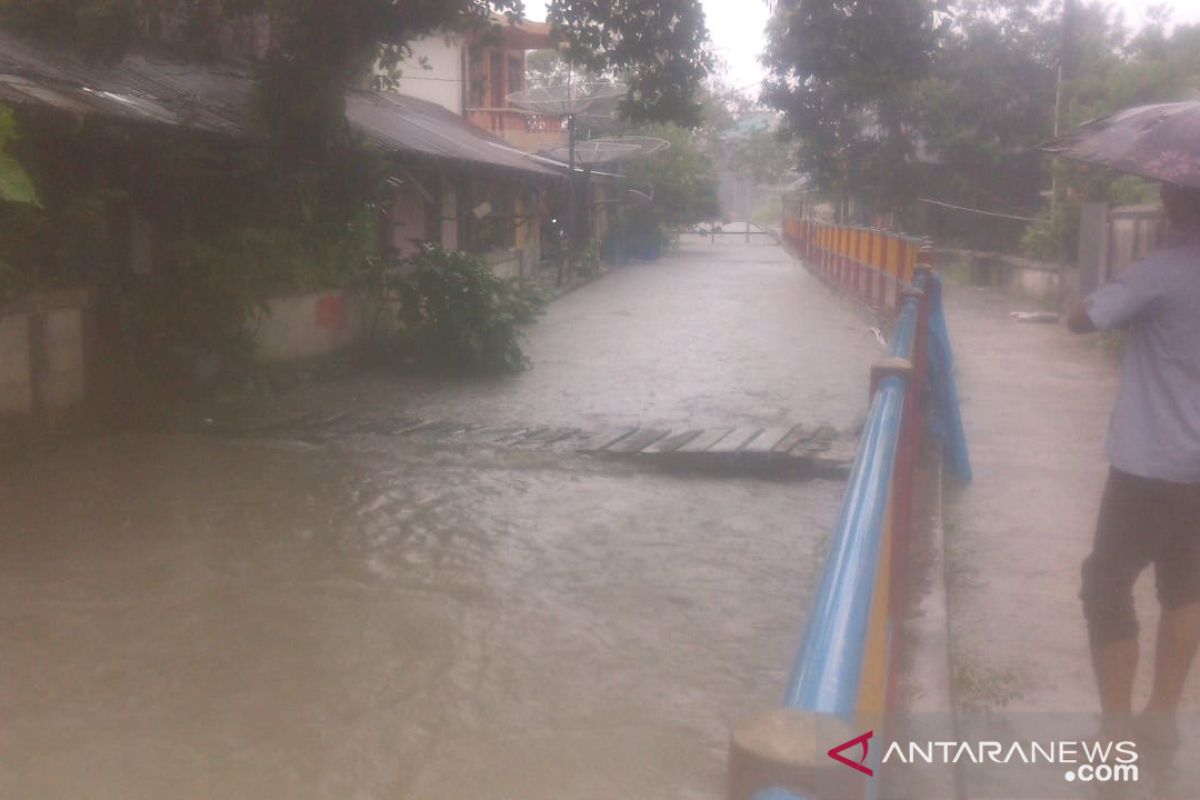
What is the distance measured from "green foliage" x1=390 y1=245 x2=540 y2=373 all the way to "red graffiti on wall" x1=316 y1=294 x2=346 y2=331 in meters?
0.56

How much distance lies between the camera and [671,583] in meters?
5.67

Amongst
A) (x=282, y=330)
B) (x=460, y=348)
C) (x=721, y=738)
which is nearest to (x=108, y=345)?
(x=282, y=330)

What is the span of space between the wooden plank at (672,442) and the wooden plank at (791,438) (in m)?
0.61

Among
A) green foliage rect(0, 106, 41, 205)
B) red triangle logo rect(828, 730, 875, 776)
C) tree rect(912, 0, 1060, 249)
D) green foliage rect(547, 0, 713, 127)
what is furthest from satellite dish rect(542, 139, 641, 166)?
red triangle logo rect(828, 730, 875, 776)

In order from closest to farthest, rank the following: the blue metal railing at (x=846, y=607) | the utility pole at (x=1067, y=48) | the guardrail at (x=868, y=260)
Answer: the blue metal railing at (x=846, y=607)
the guardrail at (x=868, y=260)
the utility pole at (x=1067, y=48)

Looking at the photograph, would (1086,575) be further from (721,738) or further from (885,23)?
(885,23)

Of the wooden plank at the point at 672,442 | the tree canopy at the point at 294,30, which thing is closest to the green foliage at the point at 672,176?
the tree canopy at the point at 294,30

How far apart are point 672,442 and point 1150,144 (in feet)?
16.6

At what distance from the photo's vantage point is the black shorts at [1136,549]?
343 centimetres

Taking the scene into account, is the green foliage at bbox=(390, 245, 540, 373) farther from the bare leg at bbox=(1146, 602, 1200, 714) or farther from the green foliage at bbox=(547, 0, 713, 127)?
the bare leg at bbox=(1146, 602, 1200, 714)

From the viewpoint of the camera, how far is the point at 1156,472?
3.41 metres

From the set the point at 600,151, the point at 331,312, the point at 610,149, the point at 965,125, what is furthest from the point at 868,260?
the point at 965,125

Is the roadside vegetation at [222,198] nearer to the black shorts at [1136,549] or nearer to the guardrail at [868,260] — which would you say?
the guardrail at [868,260]

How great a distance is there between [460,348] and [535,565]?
5.57 m
